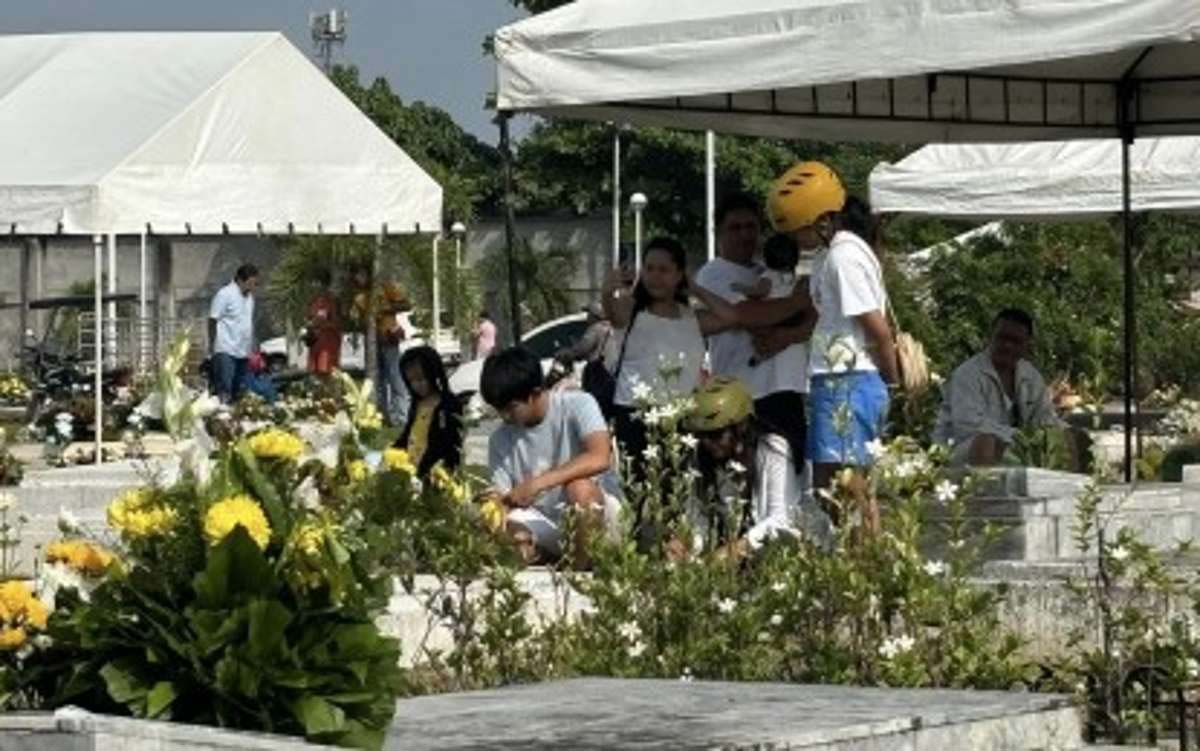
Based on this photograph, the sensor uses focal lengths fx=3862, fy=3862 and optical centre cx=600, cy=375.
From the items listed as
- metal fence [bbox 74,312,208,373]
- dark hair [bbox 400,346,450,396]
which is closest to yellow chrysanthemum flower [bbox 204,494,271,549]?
dark hair [bbox 400,346,450,396]

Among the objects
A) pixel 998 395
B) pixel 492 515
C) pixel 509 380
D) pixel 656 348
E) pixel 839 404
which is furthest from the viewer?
pixel 998 395

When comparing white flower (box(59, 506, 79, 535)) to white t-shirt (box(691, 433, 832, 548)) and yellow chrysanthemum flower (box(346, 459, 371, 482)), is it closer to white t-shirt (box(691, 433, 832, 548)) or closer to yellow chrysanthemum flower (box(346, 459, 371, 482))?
yellow chrysanthemum flower (box(346, 459, 371, 482))

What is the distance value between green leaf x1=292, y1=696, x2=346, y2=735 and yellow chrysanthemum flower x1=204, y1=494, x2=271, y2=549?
316 millimetres

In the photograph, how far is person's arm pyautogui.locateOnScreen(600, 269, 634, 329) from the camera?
15500 millimetres

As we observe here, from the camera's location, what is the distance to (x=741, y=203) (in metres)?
15.1

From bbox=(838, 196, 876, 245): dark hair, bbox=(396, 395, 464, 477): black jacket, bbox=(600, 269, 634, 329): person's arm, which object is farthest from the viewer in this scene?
bbox=(396, 395, 464, 477): black jacket

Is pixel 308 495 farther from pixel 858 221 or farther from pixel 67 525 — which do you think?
pixel 858 221

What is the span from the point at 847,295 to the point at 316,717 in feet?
21.8

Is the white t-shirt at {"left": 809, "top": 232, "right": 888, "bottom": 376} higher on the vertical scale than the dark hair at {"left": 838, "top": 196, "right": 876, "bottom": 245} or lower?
lower

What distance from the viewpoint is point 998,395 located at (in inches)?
706

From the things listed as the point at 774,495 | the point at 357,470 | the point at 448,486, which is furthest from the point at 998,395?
the point at 357,470

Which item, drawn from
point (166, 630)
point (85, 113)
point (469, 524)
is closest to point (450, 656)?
point (469, 524)

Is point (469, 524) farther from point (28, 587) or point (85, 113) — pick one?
point (85, 113)

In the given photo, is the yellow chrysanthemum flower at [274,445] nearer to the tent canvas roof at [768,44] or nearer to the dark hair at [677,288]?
the tent canvas roof at [768,44]
